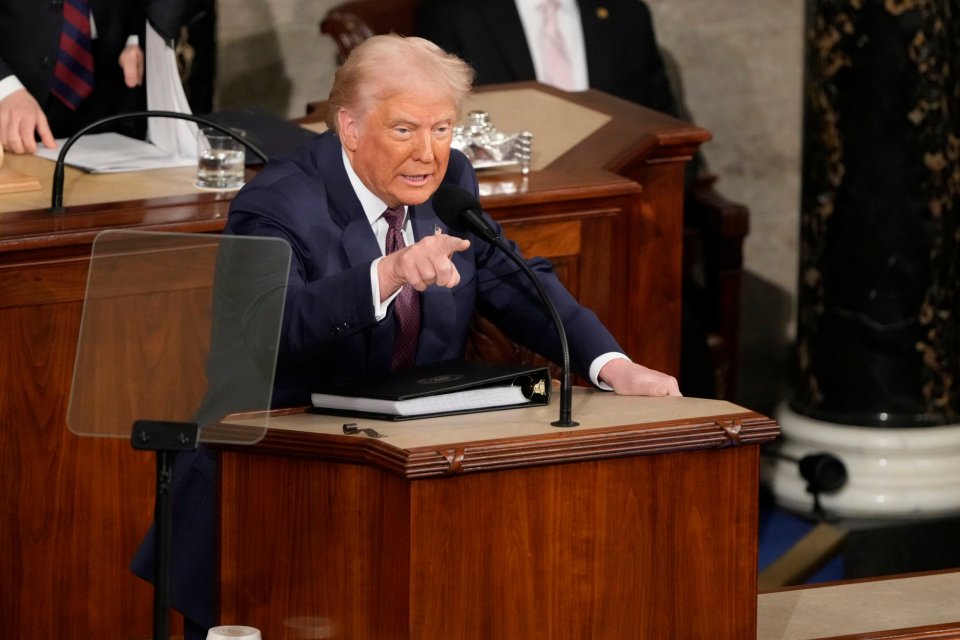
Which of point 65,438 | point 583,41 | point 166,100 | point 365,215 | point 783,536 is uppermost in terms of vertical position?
point 583,41

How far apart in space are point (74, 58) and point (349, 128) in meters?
1.68

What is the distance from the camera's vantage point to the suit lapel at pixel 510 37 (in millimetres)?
5418

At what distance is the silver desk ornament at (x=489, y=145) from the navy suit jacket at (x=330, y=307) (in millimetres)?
847

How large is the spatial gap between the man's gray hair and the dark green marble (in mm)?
2671

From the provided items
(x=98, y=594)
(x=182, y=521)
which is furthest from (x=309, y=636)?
(x=98, y=594)

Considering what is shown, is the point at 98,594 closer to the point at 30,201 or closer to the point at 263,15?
the point at 30,201

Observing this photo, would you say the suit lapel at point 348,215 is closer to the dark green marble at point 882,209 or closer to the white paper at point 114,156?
the white paper at point 114,156

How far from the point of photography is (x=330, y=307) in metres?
2.63

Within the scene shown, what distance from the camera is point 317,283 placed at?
2664 mm

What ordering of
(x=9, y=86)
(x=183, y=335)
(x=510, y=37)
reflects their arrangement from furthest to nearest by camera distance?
1. (x=510, y=37)
2. (x=9, y=86)
3. (x=183, y=335)

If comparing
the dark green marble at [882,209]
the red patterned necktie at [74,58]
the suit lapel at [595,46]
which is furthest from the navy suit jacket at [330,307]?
the suit lapel at [595,46]

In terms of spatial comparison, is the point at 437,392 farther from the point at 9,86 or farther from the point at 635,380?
the point at 9,86

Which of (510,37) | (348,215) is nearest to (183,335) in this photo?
(348,215)

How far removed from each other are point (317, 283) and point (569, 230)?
4.19ft
